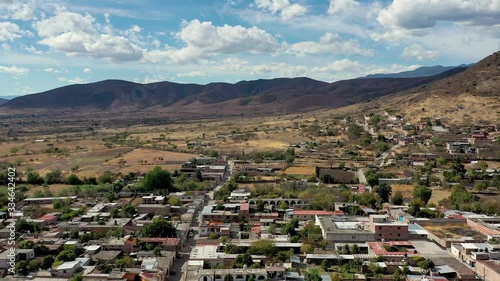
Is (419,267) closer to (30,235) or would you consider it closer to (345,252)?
(345,252)

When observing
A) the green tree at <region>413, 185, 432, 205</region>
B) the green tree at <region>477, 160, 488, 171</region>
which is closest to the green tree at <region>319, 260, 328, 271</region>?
the green tree at <region>413, 185, 432, 205</region>

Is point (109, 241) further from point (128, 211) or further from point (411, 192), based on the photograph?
point (411, 192)

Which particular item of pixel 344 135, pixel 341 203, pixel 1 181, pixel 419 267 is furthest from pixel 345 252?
pixel 344 135

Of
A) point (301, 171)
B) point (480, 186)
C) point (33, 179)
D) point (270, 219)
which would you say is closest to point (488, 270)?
point (270, 219)

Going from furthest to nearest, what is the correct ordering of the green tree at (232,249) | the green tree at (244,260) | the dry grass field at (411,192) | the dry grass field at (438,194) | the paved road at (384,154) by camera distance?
1. the paved road at (384,154)
2. the dry grass field at (411,192)
3. the dry grass field at (438,194)
4. the green tree at (232,249)
5. the green tree at (244,260)

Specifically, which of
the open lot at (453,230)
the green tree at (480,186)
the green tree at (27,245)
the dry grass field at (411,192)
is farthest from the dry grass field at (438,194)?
the green tree at (27,245)

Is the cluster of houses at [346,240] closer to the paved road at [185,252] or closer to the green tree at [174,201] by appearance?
the paved road at [185,252]

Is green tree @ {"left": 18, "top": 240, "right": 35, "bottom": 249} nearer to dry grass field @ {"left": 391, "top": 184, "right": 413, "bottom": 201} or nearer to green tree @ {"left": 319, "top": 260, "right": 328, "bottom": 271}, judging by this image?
green tree @ {"left": 319, "top": 260, "right": 328, "bottom": 271}
